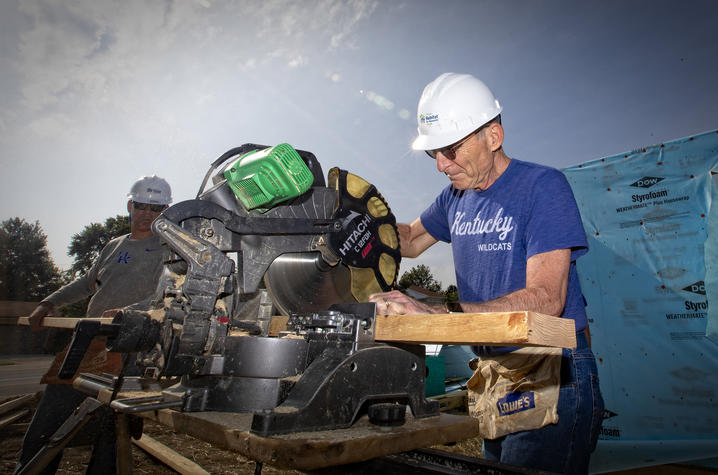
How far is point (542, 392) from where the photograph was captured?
159 centimetres

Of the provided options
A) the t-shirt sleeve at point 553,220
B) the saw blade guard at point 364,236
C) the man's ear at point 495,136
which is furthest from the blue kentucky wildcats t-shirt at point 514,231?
the saw blade guard at point 364,236

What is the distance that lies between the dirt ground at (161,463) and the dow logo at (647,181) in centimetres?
337

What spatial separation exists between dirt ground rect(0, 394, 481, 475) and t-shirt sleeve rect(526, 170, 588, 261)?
98.5 inches

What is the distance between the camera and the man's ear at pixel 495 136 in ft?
6.14

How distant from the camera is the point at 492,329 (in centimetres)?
76

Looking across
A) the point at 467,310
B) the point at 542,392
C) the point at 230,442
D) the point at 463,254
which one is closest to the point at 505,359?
the point at 542,392

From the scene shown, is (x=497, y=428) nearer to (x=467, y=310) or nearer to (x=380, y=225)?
(x=467, y=310)

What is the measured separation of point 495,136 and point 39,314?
3.78 metres

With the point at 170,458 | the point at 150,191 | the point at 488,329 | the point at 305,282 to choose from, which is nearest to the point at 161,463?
the point at 170,458

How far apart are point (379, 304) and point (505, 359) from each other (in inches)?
36.8

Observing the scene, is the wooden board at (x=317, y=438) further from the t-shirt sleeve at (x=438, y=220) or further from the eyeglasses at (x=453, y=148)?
the t-shirt sleeve at (x=438, y=220)

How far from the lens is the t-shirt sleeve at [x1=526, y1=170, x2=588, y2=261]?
1418mm

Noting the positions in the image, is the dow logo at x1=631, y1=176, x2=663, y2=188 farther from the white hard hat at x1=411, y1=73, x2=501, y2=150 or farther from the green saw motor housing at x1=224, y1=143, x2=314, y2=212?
the green saw motor housing at x1=224, y1=143, x2=314, y2=212

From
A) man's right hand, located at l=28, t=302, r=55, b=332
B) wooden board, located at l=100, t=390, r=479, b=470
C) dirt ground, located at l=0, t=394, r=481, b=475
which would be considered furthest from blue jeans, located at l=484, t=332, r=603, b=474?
man's right hand, located at l=28, t=302, r=55, b=332
